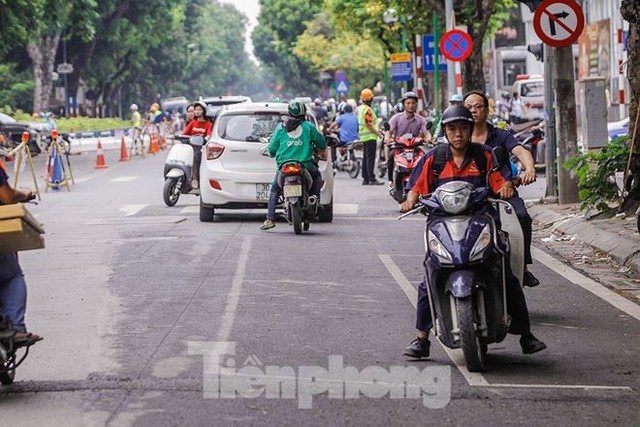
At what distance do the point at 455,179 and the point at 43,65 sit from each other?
57.5 meters

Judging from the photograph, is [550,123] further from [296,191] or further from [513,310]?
[513,310]

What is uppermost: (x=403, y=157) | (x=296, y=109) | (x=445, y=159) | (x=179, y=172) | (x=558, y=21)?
(x=558, y=21)

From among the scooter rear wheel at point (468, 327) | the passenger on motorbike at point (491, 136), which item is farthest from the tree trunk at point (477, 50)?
the scooter rear wheel at point (468, 327)

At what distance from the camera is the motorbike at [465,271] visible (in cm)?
800

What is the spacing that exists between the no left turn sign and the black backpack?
10259 mm

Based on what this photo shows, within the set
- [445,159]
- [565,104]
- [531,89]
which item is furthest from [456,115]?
[531,89]

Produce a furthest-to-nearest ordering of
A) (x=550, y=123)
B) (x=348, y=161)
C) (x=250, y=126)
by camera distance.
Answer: (x=348, y=161), (x=550, y=123), (x=250, y=126)

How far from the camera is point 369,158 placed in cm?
2830

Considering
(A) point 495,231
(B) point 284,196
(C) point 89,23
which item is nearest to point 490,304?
(A) point 495,231

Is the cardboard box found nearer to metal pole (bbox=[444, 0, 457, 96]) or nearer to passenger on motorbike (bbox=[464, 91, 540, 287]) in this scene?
passenger on motorbike (bbox=[464, 91, 540, 287])

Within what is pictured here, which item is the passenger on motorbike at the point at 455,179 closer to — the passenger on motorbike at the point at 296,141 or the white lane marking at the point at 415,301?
the white lane marking at the point at 415,301

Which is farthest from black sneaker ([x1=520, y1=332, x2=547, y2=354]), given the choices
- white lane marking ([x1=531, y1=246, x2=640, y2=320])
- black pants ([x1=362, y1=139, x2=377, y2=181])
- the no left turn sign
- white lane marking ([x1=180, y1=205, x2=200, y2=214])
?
black pants ([x1=362, y1=139, x2=377, y2=181])

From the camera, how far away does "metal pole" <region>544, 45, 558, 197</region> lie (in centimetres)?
2078

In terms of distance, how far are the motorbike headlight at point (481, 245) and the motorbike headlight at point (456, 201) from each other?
180 mm
